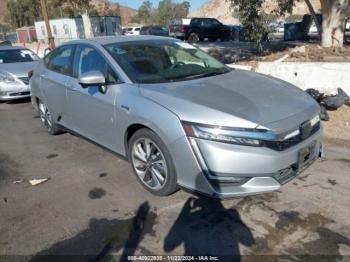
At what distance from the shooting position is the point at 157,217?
3457 mm

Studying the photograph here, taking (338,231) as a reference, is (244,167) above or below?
above

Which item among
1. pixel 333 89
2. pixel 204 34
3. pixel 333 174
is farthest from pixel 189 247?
pixel 204 34

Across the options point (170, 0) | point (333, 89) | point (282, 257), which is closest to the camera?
→ point (282, 257)

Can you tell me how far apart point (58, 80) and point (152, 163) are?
2.28 m

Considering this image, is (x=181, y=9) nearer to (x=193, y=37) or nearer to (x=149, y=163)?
(x=193, y=37)

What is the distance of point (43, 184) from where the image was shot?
14.2 ft

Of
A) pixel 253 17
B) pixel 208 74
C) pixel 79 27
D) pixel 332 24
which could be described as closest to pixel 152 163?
pixel 208 74

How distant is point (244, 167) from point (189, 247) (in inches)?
32.0

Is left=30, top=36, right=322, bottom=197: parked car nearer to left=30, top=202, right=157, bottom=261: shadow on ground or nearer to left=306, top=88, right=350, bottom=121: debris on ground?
left=30, top=202, right=157, bottom=261: shadow on ground

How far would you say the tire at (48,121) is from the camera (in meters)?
5.78

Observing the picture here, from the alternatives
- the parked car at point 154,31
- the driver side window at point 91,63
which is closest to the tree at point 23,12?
the parked car at point 154,31

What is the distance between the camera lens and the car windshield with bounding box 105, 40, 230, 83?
13.3ft

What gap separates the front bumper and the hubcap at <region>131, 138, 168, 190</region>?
404mm

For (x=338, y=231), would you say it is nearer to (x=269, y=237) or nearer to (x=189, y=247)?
(x=269, y=237)
